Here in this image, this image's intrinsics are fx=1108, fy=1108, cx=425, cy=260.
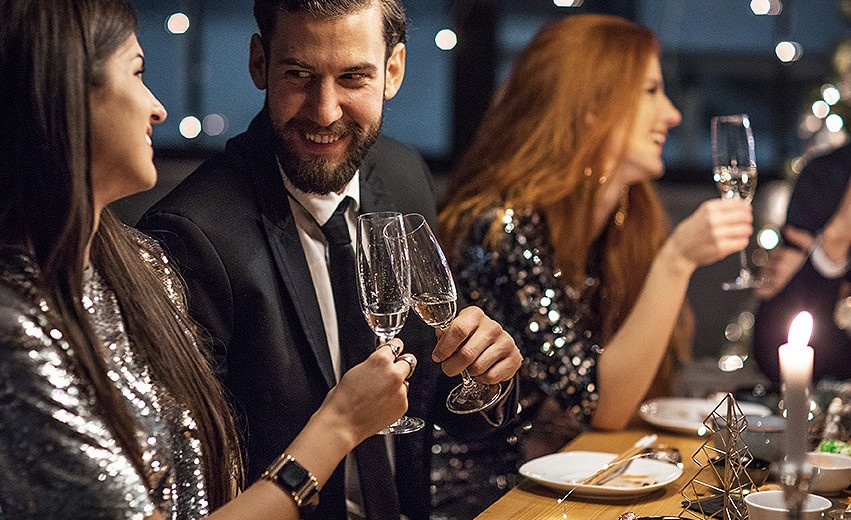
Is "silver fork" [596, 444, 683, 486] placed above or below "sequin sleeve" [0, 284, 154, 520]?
below

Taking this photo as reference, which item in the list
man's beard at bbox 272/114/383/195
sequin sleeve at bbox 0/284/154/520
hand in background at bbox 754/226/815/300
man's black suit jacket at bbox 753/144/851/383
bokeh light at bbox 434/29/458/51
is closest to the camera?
sequin sleeve at bbox 0/284/154/520

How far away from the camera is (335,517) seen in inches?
77.9

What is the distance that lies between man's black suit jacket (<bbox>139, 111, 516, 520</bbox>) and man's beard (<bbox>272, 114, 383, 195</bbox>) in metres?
0.05

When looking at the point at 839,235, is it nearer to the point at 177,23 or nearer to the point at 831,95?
the point at 831,95

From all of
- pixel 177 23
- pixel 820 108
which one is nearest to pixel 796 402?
pixel 820 108

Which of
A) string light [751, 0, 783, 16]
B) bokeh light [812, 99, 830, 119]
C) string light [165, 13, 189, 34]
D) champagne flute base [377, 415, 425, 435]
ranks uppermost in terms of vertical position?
string light [165, 13, 189, 34]

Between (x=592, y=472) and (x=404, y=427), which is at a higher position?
(x=404, y=427)

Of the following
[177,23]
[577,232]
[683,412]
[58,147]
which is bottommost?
[683,412]

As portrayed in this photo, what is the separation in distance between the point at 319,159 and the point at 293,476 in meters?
0.68

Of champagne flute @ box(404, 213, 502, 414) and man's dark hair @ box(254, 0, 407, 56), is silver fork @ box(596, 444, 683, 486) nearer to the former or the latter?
champagne flute @ box(404, 213, 502, 414)

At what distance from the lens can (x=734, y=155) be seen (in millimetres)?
2379

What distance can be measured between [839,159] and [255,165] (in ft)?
7.47

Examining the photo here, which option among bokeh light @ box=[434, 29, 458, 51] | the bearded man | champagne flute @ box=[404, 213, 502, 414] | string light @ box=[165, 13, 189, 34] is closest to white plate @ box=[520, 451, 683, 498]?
the bearded man

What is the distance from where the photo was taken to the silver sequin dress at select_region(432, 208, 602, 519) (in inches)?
93.6
